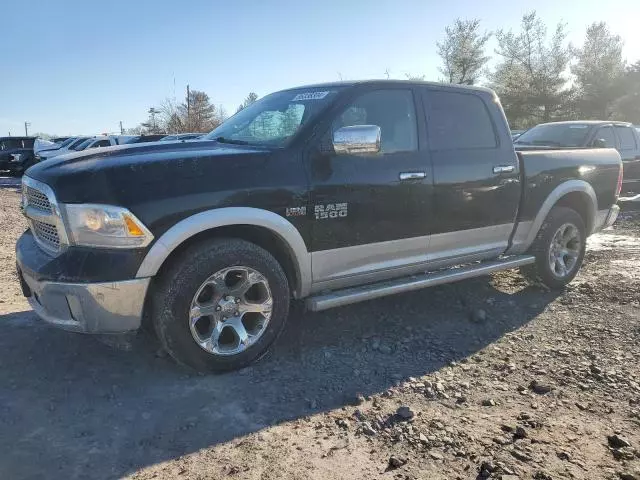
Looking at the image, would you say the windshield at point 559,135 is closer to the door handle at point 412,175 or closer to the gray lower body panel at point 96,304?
the door handle at point 412,175

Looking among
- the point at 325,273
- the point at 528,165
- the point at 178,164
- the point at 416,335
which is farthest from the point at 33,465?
the point at 528,165

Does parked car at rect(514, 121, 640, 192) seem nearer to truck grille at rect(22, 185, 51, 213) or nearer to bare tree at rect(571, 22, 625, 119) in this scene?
truck grille at rect(22, 185, 51, 213)

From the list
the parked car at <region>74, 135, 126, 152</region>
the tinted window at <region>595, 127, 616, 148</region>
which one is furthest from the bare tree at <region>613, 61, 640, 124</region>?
the parked car at <region>74, 135, 126, 152</region>

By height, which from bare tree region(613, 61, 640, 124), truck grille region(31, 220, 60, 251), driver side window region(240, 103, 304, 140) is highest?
bare tree region(613, 61, 640, 124)

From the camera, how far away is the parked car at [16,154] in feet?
75.6

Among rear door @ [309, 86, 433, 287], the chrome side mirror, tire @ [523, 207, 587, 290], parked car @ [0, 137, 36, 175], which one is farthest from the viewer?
parked car @ [0, 137, 36, 175]

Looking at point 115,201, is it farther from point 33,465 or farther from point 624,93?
point 624,93

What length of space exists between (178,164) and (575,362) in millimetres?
3048

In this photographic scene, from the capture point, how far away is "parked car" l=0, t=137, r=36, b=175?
23.0 metres

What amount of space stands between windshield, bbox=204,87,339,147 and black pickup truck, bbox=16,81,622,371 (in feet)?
0.06

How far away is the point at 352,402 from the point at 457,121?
2661mm

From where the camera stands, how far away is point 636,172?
1145 centimetres

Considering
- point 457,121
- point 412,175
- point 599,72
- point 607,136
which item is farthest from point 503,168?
point 599,72

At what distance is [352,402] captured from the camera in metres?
3.26
